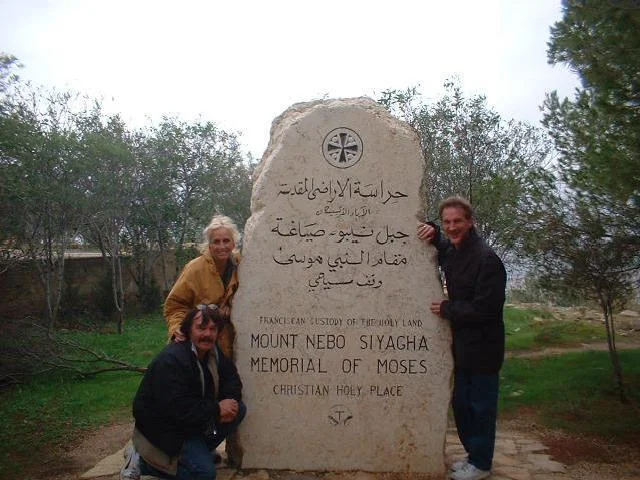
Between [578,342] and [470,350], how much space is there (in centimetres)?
874

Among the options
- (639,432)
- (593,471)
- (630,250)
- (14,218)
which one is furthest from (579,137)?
(14,218)

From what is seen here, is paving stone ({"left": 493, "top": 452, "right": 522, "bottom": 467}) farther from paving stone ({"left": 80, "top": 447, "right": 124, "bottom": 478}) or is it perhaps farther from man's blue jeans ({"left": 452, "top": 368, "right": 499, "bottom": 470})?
paving stone ({"left": 80, "top": 447, "right": 124, "bottom": 478})

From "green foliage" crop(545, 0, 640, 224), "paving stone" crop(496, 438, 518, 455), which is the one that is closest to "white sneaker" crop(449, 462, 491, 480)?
"paving stone" crop(496, 438, 518, 455)

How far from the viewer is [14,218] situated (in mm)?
12047

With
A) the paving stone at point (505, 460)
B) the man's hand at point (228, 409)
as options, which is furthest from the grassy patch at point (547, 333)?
the man's hand at point (228, 409)

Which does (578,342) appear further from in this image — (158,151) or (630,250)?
(158,151)

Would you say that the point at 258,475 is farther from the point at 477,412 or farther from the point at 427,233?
the point at 427,233

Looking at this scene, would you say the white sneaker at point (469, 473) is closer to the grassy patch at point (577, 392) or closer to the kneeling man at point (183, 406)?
the kneeling man at point (183, 406)

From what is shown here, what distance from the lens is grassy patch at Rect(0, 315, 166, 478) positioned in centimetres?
686

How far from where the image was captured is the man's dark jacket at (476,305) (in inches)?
181

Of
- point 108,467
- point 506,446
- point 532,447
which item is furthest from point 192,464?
point 532,447

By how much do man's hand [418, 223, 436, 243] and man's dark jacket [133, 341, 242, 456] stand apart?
2.09 m

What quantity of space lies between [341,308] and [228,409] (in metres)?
1.25

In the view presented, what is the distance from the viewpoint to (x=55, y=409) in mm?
8352
